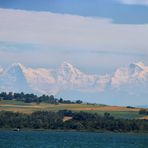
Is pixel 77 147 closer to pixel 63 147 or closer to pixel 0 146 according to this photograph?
pixel 63 147

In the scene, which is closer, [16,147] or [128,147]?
[16,147]

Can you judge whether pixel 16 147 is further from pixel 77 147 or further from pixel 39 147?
pixel 77 147

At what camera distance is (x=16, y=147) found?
11956 centimetres

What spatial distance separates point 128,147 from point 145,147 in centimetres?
332

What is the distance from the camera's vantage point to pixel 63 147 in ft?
413

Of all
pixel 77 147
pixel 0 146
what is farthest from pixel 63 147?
pixel 0 146

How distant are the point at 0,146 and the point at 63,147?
1190cm

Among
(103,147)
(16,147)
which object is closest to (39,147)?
(16,147)

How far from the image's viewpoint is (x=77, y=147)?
5015 inches

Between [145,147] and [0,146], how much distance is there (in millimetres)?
29715

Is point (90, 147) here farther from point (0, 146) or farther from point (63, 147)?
point (0, 146)

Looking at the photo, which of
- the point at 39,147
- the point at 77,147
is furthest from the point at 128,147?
the point at 39,147

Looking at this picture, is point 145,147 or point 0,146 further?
point 145,147

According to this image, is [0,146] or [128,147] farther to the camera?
[128,147]
